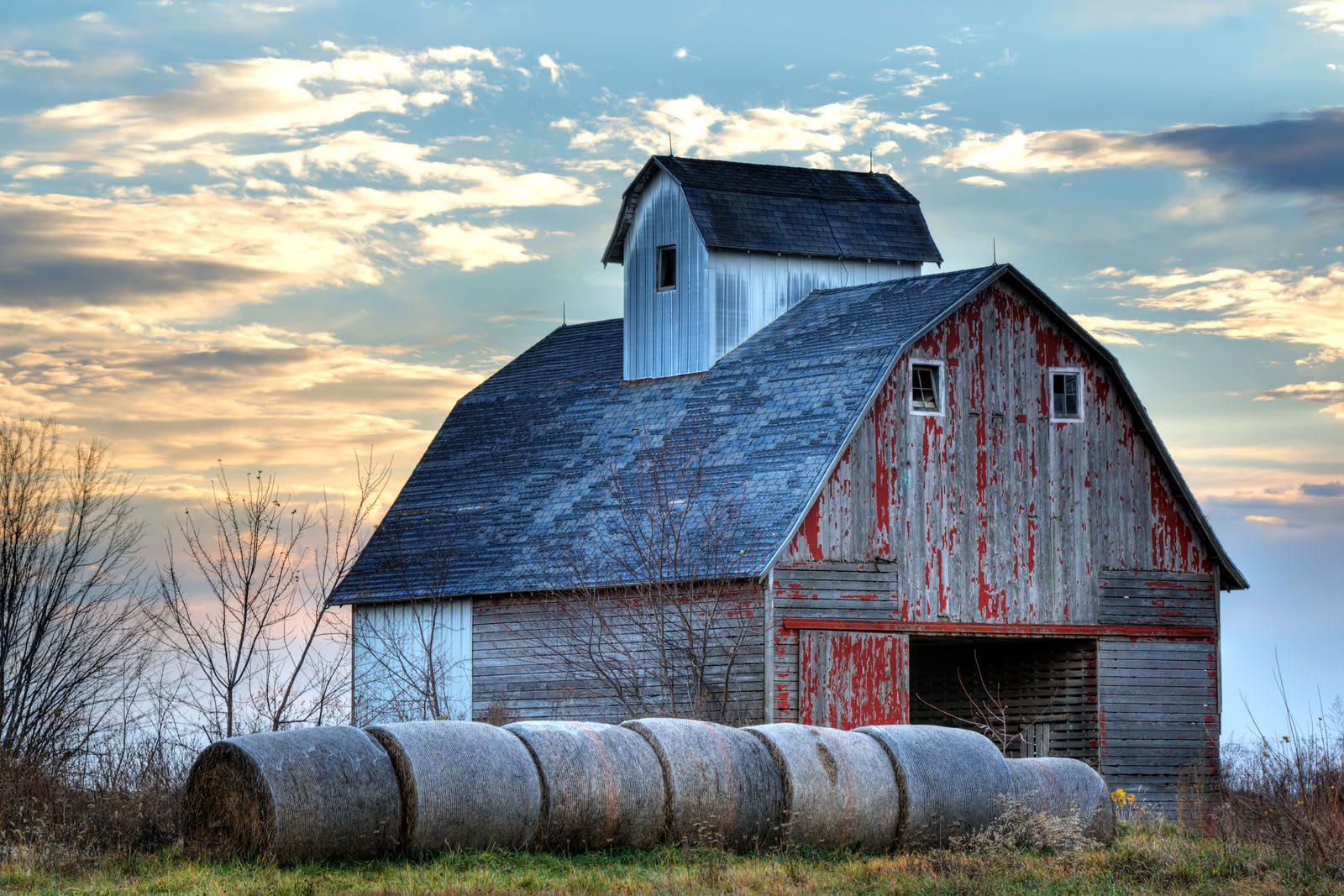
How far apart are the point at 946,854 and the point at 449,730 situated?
15.3 feet

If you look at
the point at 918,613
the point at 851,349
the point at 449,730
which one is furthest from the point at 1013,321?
the point at 449,730

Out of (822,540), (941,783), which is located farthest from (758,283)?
(941,783)

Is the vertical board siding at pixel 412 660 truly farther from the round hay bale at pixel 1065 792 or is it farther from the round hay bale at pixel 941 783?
the round hay bale at pixel 1065 792

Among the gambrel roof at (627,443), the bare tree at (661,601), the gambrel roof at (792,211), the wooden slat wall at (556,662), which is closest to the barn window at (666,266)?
the gambrel roof at (792,211)

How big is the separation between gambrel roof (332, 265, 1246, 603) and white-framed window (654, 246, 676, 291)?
187 cm

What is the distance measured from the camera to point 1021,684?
87.3 feet

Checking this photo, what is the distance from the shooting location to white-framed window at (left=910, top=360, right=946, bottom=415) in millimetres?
24688

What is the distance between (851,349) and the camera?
1005 inches

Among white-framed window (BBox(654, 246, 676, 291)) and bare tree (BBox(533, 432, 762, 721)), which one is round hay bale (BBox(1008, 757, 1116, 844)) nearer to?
bare tree (BBox(533, 432, 762, 721))

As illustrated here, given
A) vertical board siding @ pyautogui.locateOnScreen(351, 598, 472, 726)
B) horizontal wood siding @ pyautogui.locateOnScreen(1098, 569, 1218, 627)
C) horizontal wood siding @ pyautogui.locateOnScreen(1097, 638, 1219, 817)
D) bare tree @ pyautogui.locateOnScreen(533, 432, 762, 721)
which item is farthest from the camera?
vertical board siding @ pyautogui.locateOnScreen(351, 598, 472, 726)

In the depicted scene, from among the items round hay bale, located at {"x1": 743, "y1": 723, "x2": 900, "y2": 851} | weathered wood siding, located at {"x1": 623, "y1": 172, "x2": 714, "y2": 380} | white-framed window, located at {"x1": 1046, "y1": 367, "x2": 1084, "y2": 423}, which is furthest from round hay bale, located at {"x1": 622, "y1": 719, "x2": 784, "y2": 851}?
weathered wood siding, located at {"x1": 623, "y1": 172, "x2": 714, "y2": 380}

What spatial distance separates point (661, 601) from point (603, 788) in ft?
29.6

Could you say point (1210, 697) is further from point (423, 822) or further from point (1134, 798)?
point (423, 822)

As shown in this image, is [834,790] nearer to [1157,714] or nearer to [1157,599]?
[1157,714]
